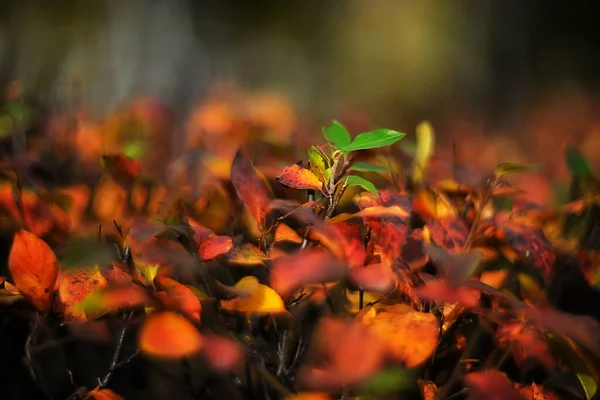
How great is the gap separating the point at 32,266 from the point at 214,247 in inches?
10.1

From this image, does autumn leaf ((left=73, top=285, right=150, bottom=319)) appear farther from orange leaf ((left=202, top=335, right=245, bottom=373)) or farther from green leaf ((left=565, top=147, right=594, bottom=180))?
green leaf ((left=565, top=147, right=594, bottom=180))

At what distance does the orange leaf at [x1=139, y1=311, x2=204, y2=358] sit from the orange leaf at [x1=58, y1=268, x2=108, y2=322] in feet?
0.40

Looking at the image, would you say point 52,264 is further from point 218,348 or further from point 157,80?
point 157,80

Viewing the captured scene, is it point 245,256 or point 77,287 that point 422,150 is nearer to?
point 245,256

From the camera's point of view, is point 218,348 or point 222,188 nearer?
point 218,348

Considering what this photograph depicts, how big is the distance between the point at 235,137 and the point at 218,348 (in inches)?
46.9

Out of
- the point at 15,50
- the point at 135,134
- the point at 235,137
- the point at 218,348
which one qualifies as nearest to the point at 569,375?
the point at 218,348

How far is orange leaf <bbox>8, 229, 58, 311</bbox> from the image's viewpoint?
0.83m

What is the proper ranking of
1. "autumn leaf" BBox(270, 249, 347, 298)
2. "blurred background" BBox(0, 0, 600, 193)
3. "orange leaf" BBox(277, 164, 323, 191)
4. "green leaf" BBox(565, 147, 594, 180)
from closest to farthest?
"autumn leaf" BBox(270, 249, 347, 298) → "orange leaf" BBox(277, 164, 323, 191) → "green leaf" BBox(565, 147, 594, 180) → "blurred background" BBox(0, 0, 600, 193)

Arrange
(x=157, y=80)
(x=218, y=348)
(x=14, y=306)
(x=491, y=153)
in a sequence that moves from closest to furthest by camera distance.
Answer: (x=218, y=348) → (x=14, y=306) → (x=491, y=153) → (x=157, y=80)

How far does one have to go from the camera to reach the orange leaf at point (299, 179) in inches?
32.2

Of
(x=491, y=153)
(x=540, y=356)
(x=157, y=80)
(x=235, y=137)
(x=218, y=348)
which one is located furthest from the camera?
(x=157, y=80)

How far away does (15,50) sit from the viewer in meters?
1.93

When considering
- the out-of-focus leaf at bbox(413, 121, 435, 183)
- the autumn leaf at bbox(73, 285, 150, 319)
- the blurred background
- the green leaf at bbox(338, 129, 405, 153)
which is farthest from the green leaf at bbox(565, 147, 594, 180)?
the blurred background
